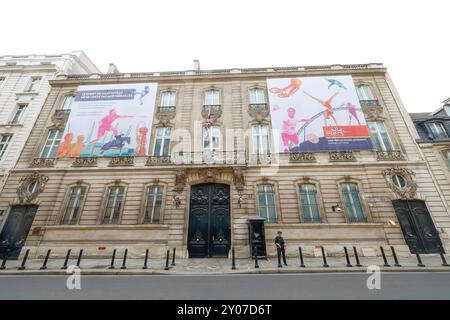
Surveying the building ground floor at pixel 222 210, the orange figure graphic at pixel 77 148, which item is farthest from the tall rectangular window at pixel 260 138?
the orange figure graphic at pixel 77 148

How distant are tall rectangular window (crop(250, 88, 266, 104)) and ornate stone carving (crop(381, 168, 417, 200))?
10.5 meters

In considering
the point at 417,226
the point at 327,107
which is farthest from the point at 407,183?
the point at 327,107

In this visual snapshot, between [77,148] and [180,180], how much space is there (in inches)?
337

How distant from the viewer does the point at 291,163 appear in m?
14.4

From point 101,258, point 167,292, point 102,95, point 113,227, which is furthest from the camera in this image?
point 102,95

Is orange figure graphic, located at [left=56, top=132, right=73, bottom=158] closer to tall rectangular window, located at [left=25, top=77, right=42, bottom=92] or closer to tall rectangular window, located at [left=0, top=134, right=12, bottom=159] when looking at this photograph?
tall rectangular window, located at [left=0, top=134, right=12, bottom=159]

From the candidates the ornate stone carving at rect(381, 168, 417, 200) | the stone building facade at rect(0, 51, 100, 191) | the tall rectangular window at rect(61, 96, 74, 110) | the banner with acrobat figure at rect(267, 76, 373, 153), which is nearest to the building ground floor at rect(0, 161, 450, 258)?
the ornate stone carving at rect(381, 168, 417, 200)

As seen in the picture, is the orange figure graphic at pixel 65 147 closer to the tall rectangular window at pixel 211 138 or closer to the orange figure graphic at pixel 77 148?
the orange figure graphic at pixel 77 148

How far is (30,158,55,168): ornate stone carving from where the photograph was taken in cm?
1486

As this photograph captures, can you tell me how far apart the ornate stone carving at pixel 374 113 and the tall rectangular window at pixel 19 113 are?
2948 cm

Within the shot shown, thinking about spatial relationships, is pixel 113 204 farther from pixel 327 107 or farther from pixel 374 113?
pixel 374 113
